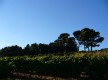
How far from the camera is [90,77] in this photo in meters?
20.2

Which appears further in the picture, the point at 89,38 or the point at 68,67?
the point at 89,38

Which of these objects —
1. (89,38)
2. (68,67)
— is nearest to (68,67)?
(68,67)

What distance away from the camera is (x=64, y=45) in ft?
183

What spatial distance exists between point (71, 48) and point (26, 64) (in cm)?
2940

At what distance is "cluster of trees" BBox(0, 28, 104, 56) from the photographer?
50.9m

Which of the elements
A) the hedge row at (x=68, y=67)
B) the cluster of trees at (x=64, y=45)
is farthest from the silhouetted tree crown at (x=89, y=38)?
the hedge row at (x=68, y=67)

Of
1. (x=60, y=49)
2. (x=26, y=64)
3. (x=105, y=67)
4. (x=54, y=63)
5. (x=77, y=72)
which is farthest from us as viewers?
(x=60, y=49)

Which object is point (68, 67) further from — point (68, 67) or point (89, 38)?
point (89, 38)

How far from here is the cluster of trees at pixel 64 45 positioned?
167 ft

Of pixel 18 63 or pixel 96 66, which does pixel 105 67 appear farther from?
pixel 18 63

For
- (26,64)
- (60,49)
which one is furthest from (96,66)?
(60,49)

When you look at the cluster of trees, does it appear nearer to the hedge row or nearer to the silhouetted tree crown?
the silhouetted tree crown

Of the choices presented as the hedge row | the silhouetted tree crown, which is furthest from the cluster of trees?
the hedge row

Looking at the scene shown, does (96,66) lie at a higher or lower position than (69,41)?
lower
